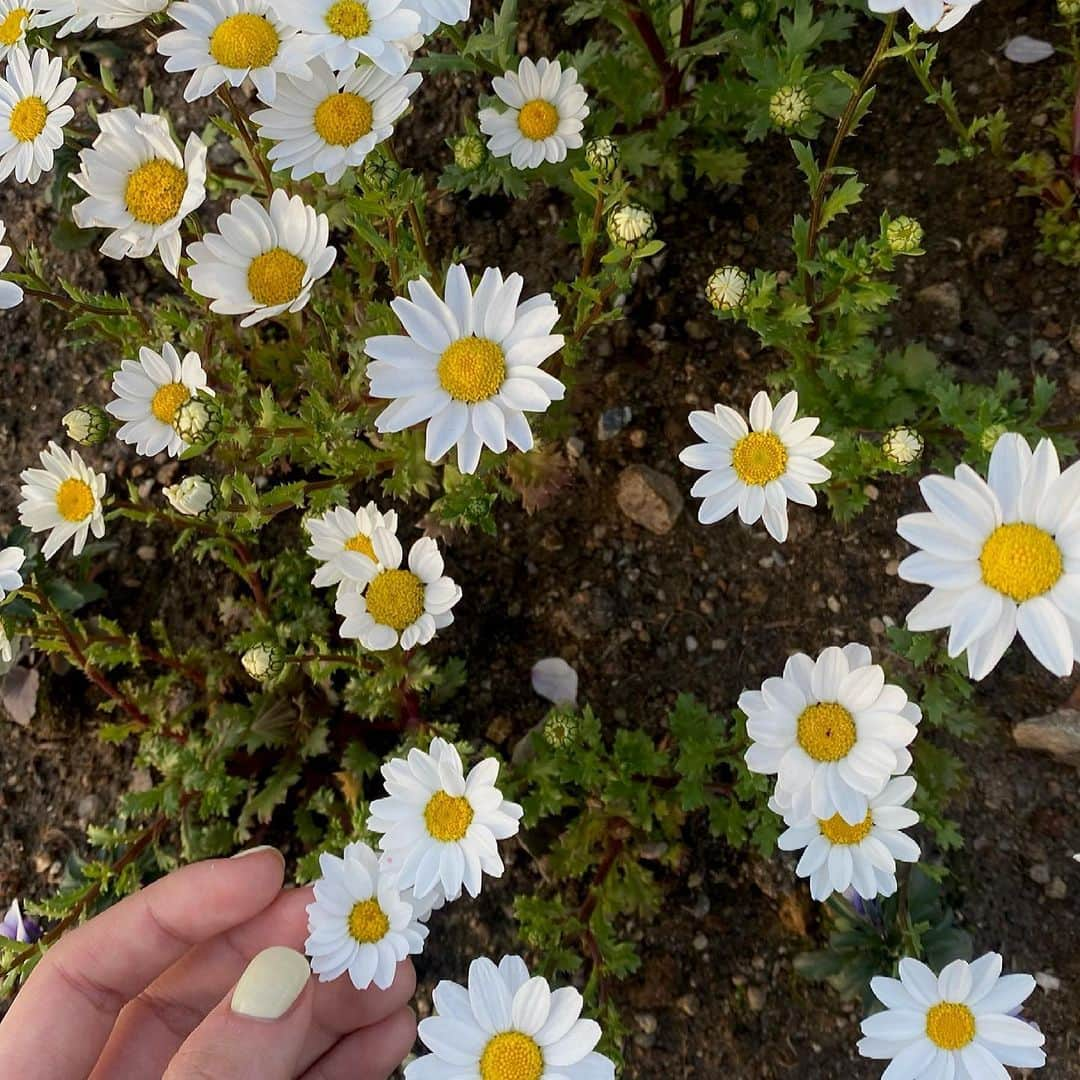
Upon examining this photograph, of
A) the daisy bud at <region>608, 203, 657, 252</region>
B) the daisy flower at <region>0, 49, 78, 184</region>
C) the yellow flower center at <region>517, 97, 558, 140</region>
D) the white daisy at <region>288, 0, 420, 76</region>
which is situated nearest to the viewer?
the white daisy at <region>288, 0, 420, 76</region>

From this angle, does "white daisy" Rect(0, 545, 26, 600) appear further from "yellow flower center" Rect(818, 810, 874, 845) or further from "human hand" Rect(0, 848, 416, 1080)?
"yellow flower center" Rect(818, 810, 874, 845)

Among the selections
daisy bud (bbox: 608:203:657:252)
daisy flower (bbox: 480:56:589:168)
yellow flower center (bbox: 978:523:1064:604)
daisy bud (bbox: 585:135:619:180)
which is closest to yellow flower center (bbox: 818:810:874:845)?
yellow flower center (bbox: 978:523:1064:604)

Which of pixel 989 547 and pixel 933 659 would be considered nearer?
pixel 989 547

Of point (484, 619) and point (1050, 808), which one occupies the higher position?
point (484, 619)

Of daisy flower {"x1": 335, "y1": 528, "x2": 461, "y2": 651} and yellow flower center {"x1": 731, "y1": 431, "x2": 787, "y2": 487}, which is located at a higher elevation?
yellow flower center {"x1": 731, "y1": 431, "x2": 787, "y2": 487}

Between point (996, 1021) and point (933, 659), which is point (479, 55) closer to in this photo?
point (933, 659)

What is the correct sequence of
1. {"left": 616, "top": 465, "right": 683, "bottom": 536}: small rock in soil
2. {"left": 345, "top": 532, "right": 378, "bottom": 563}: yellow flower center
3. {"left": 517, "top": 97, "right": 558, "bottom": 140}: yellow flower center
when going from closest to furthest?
{"left": 345, "top": 532, "right": 378, "bottom": 563}: yellow flower center, {"left": 517, "top": 97, "right": 558, "bottom": 140}: yellow flower center, {"left": 616, "top": 465, "right": 683, "bottom": 536}: small rock in soil

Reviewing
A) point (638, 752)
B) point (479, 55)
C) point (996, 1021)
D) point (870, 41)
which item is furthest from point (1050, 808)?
point (479, 55)

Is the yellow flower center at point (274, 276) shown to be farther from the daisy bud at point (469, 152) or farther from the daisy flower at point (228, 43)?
the daisy bud at point (469, 152)
